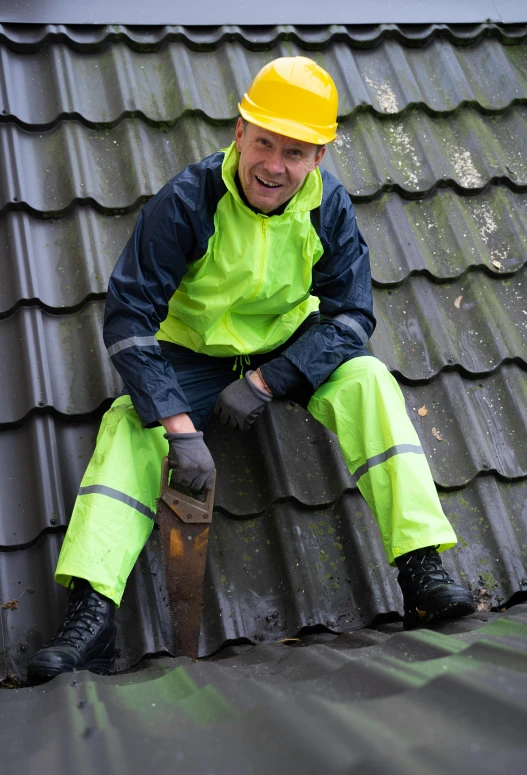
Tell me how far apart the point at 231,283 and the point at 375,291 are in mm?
872

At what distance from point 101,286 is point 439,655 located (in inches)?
77.9

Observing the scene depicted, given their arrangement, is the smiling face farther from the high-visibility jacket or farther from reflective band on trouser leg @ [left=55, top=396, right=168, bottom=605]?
reflective band on trouser leg @ [left=55, top=396, right=168, bottom=605]

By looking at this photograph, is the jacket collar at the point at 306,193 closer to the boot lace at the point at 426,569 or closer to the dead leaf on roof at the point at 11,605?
the boot lace at the point at 426,569

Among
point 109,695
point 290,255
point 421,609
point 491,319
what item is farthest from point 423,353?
point 109,695

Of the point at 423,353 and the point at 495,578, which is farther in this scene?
the point at 423,353

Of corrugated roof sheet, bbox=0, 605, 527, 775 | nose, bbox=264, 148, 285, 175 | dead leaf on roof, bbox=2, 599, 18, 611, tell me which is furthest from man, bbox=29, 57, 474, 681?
corrugated roof sheet, bbox=0, 605, 527, 775

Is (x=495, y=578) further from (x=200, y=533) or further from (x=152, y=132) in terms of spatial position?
(x=152, y=132)

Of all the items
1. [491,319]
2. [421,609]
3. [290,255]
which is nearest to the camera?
[421,609]

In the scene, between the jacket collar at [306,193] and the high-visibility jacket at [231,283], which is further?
the jacket collar at [306,193]

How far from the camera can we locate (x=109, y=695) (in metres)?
1.47

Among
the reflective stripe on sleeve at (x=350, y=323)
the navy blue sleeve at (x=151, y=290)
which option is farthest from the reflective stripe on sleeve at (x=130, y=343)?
the reflective stripe on sleeve at (x=350, y=323)

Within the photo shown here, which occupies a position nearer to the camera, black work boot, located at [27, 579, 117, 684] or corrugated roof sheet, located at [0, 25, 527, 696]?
black work boot, located at [27, 579, 117, 684]

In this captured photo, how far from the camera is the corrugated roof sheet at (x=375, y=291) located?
8.41ft

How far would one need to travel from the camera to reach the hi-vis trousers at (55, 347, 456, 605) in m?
2.29
